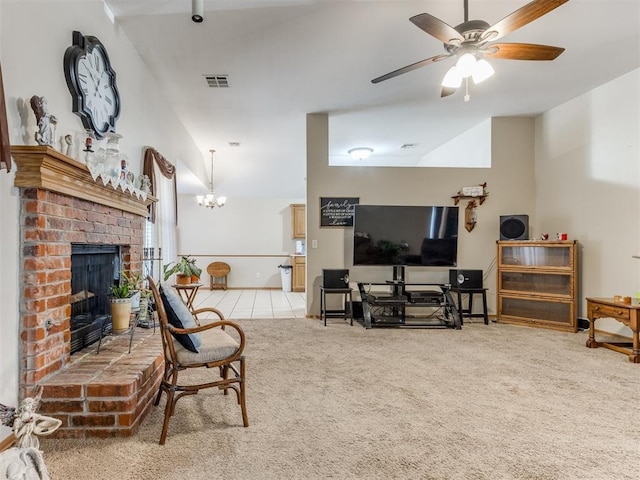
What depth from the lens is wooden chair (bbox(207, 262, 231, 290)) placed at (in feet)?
29.6

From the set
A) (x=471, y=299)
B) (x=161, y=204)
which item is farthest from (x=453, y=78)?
(x=161, y=204)

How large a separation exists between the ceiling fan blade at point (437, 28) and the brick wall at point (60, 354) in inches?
94.7

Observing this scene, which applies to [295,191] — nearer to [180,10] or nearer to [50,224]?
[180,10]

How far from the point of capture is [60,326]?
2148 mm

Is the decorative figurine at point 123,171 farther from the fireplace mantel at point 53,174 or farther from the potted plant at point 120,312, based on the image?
the potted plant at point 120,312

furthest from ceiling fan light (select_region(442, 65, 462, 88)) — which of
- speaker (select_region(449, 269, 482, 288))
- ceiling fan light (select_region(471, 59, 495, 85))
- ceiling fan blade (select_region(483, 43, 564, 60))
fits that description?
speaker (select_region(449, 269, 482, 288))

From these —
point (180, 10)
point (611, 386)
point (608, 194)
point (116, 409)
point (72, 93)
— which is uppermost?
point (180, 10)

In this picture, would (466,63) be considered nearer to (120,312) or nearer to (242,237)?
(120,312)

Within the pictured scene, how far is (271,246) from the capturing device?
935cm

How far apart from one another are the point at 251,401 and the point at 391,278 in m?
3.35

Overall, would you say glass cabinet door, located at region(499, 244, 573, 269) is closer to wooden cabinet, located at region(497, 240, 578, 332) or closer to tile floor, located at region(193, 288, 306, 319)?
wooden cabinet, located at region(497, 240, 578, 332)

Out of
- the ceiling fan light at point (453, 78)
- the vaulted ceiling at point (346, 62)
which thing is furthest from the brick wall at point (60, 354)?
the ceiling fan light at point (453, 78)

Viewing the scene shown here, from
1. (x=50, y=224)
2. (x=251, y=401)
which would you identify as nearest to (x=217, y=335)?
(x=251, y=401)

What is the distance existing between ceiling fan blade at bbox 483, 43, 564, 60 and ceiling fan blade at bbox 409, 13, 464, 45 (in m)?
0.33
